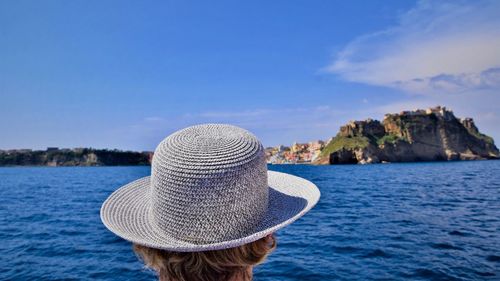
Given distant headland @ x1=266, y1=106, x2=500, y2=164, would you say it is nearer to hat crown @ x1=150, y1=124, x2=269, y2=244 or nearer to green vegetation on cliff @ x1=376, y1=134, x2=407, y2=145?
green vegetation on cliff @ x1=376, y1=134, x2=407, y2=145

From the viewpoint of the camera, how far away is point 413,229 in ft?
47.2

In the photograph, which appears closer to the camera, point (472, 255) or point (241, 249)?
point (241, 249)

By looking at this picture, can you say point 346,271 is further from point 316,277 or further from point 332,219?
point 332,219

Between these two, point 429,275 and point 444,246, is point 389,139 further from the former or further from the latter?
point 429,275

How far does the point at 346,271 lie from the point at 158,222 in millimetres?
8517

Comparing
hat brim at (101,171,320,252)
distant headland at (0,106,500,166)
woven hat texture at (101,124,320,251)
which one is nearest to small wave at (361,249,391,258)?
hat brim at (101,171,320,252)

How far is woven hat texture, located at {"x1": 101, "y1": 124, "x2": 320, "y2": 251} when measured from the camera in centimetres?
156

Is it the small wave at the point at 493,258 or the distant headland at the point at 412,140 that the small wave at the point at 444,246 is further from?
the distant headland at the point at 412,140

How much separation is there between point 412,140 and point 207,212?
579ft

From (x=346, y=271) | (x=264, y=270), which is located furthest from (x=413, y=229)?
(x=264, y=270)

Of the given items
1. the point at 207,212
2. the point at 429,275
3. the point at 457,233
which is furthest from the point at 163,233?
the point at 457,233

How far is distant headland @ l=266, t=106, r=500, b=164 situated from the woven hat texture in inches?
6176

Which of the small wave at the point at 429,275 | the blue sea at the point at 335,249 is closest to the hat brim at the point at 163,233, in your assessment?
the blue sea at the point at 335,249

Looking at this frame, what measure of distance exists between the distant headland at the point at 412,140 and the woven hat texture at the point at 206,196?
157 metres
